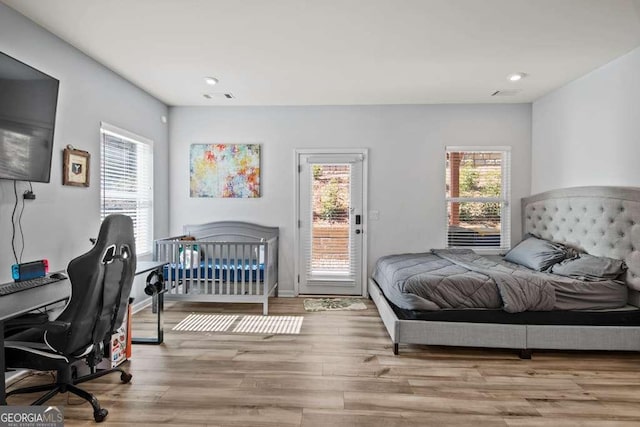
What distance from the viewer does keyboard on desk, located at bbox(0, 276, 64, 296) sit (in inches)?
77.7

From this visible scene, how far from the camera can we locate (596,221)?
3.32 metres

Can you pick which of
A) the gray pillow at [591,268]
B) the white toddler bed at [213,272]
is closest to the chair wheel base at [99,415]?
the white toddler bed at [213,272]

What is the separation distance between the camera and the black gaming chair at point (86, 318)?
184 cm

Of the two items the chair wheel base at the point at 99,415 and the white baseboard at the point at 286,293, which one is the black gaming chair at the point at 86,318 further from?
the white baseboard at the point at 286,293

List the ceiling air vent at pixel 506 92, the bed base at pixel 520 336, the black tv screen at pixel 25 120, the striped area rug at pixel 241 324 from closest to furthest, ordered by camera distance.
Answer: the black tv screen at pixel 25 120 → the bed base at pixel 520 336 → the striped area rug at pixel 241 324 → the ceiling air vent at pixel 506 92

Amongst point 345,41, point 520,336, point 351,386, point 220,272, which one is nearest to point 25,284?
point 220,272

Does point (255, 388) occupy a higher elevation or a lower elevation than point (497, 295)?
lower

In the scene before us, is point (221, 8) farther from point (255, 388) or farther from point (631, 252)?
point (631, 252)

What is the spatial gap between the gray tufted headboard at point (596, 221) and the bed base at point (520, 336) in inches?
19.2

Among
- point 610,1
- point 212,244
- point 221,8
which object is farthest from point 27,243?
point 610,1

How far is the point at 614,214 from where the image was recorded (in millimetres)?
3135

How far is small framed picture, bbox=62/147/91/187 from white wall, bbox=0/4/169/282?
0.13 feet

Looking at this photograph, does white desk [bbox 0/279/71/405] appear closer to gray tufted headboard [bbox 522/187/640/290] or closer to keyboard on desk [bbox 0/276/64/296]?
keyboard on desk [bbox 0/276/64/296]

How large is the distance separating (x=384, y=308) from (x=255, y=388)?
149 cm
